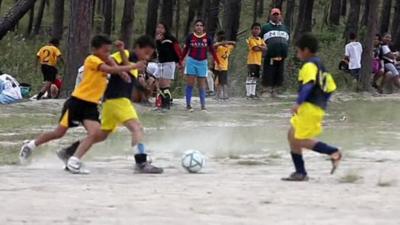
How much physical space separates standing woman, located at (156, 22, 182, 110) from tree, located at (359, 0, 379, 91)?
7.85 m

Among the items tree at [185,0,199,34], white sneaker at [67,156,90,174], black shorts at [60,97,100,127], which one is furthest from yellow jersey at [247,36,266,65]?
tree at [185,0,199,34]

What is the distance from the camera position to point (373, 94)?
84.5ft

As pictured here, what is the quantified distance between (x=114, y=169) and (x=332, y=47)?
94.3 feet

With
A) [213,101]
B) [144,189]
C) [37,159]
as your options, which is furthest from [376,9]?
[144,189]

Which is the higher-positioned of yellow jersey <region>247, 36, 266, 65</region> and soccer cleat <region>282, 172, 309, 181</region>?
yellow jersey <region>247, 36, 266, 65</region>

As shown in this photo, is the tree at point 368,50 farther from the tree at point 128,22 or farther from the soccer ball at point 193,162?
the soccer ball at point 193,162

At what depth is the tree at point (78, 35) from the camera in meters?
21.4

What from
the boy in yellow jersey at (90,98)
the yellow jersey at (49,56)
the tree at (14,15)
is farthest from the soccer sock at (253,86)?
the boy in yellow jersey at (90,98)

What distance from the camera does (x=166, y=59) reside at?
19.8 m

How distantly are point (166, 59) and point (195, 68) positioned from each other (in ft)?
2.48

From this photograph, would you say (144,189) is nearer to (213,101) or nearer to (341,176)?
(341,176)

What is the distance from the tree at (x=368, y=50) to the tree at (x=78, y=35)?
8310 mm

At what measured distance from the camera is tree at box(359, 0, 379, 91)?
25609mm

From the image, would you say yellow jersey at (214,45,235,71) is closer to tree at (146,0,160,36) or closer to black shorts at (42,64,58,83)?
black shorts at (42,64,58,83)
